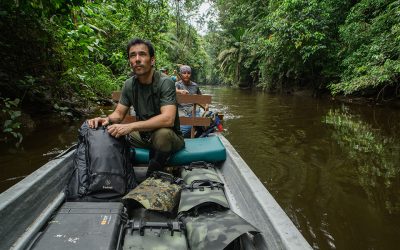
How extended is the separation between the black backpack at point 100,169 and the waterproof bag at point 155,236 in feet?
1.73

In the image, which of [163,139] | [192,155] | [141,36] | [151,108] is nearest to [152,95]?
[151,108]

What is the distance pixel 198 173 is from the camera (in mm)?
2512

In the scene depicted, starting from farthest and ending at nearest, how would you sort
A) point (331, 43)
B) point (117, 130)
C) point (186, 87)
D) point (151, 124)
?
point (331, 43) < point (186, 87) < point (151, 124) < point (117, 130)

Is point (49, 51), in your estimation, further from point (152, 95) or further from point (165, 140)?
point (165, 140)

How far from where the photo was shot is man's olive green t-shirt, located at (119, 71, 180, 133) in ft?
8.77

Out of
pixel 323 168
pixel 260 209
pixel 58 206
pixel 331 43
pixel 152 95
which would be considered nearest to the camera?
pixel 260 209

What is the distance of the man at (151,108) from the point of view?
2553 millimetres

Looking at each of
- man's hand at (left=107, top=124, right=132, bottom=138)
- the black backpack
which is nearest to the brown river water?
the black backpack

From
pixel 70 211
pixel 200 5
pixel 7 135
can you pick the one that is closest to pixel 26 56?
pixel 7 135

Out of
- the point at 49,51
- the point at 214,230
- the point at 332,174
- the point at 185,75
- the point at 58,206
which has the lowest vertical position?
the point at 332,174

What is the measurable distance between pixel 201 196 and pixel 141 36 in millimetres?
9777

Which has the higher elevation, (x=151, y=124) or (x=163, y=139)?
(x=151, y=124)

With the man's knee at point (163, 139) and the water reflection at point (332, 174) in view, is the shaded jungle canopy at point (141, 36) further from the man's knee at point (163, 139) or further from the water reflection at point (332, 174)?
the water reflection at point (332, 174)

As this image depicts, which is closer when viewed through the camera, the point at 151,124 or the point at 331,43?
the point at 151,124
